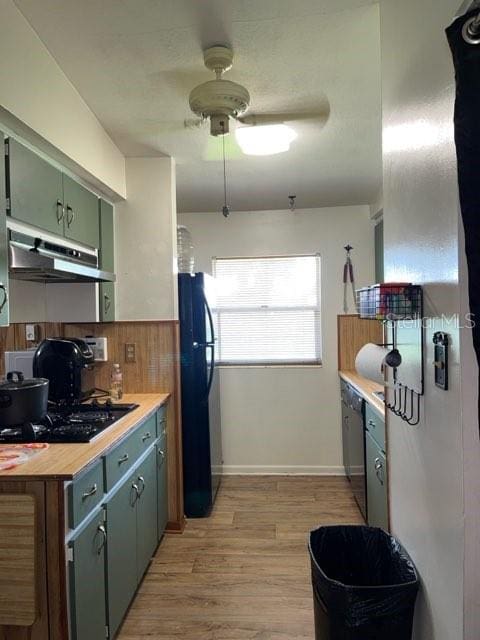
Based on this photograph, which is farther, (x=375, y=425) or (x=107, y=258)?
(x=107, y=258)

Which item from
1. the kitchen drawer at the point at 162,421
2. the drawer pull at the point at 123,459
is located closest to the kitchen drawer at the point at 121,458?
the drawer pull at the point at 123,459

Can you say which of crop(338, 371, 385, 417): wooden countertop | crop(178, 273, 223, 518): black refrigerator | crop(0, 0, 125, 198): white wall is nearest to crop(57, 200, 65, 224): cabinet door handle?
crop(0, 0, 125, 198): white wall

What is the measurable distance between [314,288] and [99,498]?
112 inches

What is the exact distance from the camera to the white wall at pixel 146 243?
301 centimetres

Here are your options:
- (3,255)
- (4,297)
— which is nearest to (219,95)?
(3,255)

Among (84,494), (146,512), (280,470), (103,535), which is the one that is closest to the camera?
(84,494)

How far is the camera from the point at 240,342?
4215 millimetres

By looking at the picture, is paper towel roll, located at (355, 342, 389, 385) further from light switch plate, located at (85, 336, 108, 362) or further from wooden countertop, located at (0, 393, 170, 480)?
light switch plate, located at (85, 336, 108, 362)

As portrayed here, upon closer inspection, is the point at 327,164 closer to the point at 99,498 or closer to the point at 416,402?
the point at 416,402

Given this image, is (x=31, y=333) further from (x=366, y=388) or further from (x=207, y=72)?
(x=366, y=388)

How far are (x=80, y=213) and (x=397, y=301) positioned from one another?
5.85ft

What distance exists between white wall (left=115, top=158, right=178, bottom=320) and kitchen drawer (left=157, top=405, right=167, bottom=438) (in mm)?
602

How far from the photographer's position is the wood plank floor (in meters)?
2.10

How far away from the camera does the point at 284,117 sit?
7.89 ft
